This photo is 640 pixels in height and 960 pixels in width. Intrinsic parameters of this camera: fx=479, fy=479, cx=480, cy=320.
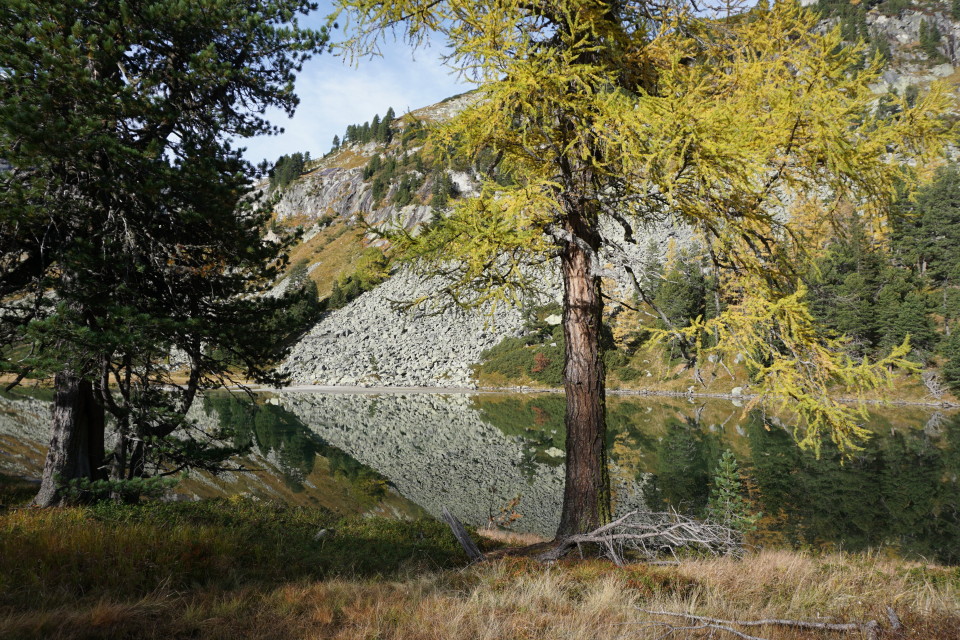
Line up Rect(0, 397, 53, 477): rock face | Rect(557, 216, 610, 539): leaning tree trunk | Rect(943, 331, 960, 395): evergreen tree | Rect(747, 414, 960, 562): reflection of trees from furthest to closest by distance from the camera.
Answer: Rect(943, 331, 960, 395): evergreen tree
Rect(0, 397, 53, 477): rock face
Rect(747, 414, 960, 562): reflection of trees
Rect(557, 216, 610, 539): leaning tree trunk

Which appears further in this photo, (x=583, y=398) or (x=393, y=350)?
(x=393, y=350)

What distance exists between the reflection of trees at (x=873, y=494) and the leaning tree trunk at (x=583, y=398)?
432 cm

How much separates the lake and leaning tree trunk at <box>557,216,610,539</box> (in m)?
4.34

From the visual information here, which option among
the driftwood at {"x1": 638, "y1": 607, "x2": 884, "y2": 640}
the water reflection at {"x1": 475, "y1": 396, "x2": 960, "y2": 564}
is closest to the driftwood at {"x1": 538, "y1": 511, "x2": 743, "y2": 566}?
the driftwood at {"x1": 638, "y1": 607, "x2": 884, "y2": 640}

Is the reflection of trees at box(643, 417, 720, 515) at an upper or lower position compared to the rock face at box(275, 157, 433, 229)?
lower

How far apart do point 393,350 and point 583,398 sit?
62.0 m

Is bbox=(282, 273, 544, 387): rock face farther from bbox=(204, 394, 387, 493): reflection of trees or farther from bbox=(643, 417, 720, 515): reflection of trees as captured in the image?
bbox=(643, 417, 720, 515): reflection of trees

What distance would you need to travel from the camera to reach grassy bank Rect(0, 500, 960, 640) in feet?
11.1

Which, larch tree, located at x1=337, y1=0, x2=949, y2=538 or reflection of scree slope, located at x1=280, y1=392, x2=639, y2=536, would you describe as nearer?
larch tree, located at x1=337, y1=0, x2=949, y2=538

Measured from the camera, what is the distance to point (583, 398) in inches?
233

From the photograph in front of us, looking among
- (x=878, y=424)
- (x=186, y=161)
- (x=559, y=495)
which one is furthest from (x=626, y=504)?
(x=878, y=424)

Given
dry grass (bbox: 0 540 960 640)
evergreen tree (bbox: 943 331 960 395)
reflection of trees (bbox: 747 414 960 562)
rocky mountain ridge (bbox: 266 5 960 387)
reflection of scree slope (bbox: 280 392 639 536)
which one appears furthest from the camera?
rocky mountain ridge (bbox: 266 5 960 387)

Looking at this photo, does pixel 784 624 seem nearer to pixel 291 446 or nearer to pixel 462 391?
pixel 291 446

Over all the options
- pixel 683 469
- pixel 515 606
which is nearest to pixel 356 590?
pixel 515 606
